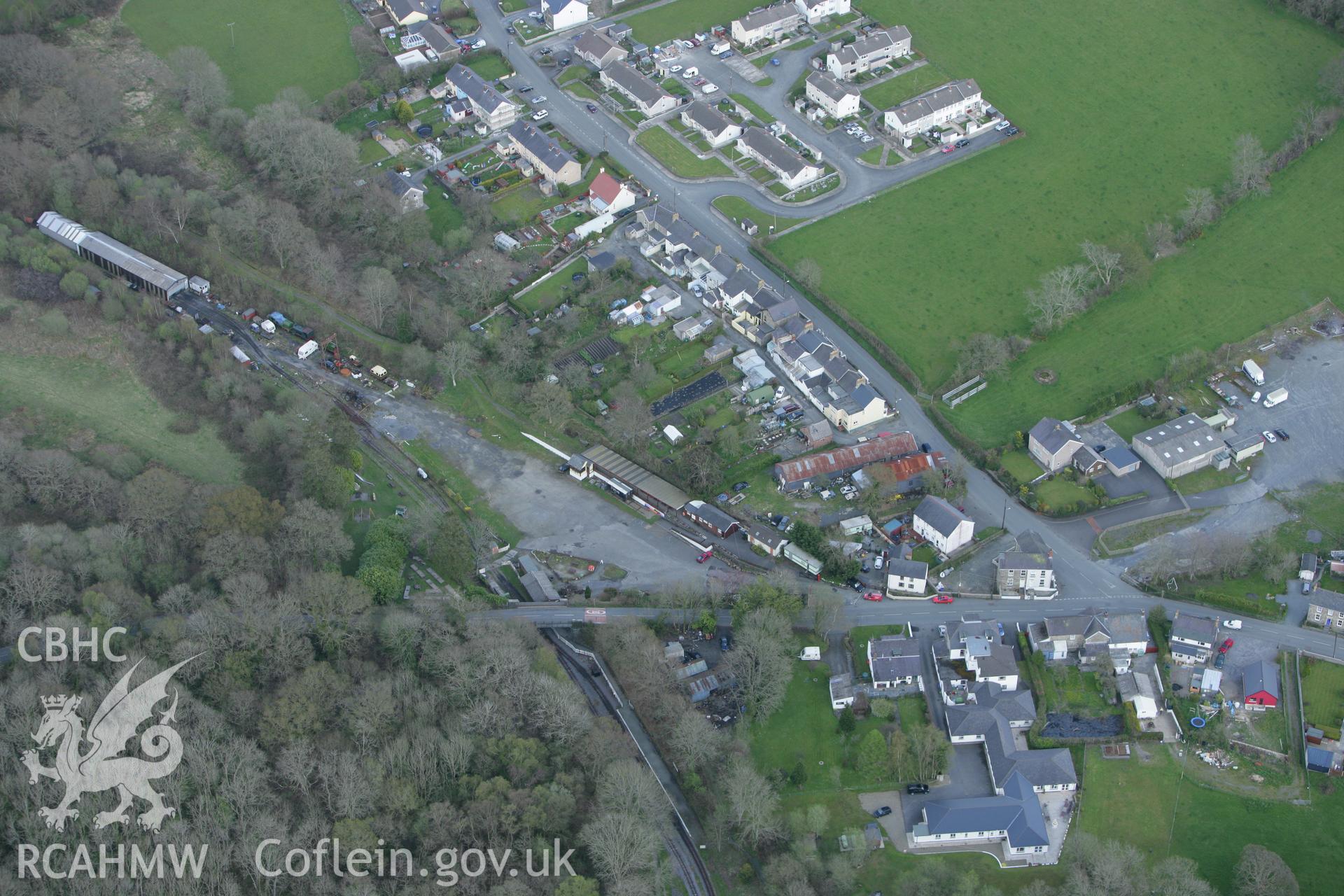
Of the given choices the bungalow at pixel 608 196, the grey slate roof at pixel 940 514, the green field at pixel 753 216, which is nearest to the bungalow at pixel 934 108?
the green field at pixel 753 216

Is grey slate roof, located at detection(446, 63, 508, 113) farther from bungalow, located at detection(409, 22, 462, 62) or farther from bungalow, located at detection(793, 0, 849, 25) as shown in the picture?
bungalow, located at detection(793, 0, 849, 25)

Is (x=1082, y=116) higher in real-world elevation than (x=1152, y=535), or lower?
higher

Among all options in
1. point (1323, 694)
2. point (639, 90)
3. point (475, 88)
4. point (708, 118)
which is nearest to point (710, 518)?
point (1323, 694)

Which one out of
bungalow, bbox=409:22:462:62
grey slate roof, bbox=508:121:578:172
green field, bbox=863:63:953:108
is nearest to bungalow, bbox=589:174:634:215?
grey slate roof, bbox=508:121:578:172

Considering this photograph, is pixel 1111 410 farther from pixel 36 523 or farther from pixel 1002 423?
pixel 36 523

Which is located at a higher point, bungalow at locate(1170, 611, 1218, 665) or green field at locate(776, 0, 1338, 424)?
green field at locate(776, 0, 1338, 424)

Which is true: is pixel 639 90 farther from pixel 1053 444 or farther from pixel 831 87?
pixel 1053 444

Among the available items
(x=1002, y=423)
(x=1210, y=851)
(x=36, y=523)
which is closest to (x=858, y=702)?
(x=1210, y=851)

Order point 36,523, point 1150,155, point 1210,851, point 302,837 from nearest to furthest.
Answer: point 302,837 → point 1210,851 → point 36,523 → point 1150,155
